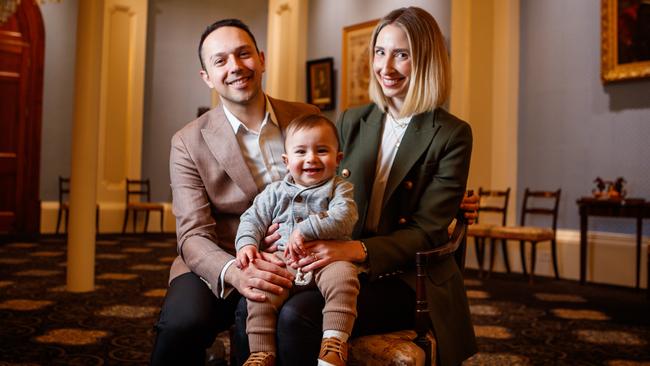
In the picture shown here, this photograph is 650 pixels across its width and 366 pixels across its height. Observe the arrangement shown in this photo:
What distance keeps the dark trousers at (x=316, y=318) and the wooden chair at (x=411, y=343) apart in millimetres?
43

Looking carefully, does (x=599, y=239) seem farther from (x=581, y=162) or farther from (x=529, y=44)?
(x=529, y=44)

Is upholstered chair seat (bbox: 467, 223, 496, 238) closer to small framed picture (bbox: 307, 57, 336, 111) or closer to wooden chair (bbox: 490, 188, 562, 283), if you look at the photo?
wooden chair (bbox: 490, 188, 562, 283)

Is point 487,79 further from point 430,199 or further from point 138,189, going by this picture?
point 138,189

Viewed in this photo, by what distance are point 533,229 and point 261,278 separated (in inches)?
188

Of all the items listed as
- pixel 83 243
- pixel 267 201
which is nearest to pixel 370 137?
pixel 267 201

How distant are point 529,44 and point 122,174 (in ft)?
22.0

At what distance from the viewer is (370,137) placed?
2.04 m

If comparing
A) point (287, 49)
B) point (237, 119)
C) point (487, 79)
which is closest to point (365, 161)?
point (237, 119)

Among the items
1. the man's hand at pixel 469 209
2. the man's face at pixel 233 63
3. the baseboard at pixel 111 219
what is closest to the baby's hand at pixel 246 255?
the man's face at pixel 233 63

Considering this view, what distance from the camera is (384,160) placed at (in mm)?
2021

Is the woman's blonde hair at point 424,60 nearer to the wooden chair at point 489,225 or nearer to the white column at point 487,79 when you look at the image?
the wooden chair at point 489,225

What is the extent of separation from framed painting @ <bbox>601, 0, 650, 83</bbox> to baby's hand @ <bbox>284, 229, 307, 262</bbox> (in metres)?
5.27

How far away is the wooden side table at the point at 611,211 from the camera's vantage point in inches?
209

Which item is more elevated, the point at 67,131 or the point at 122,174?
the point at 67,131
